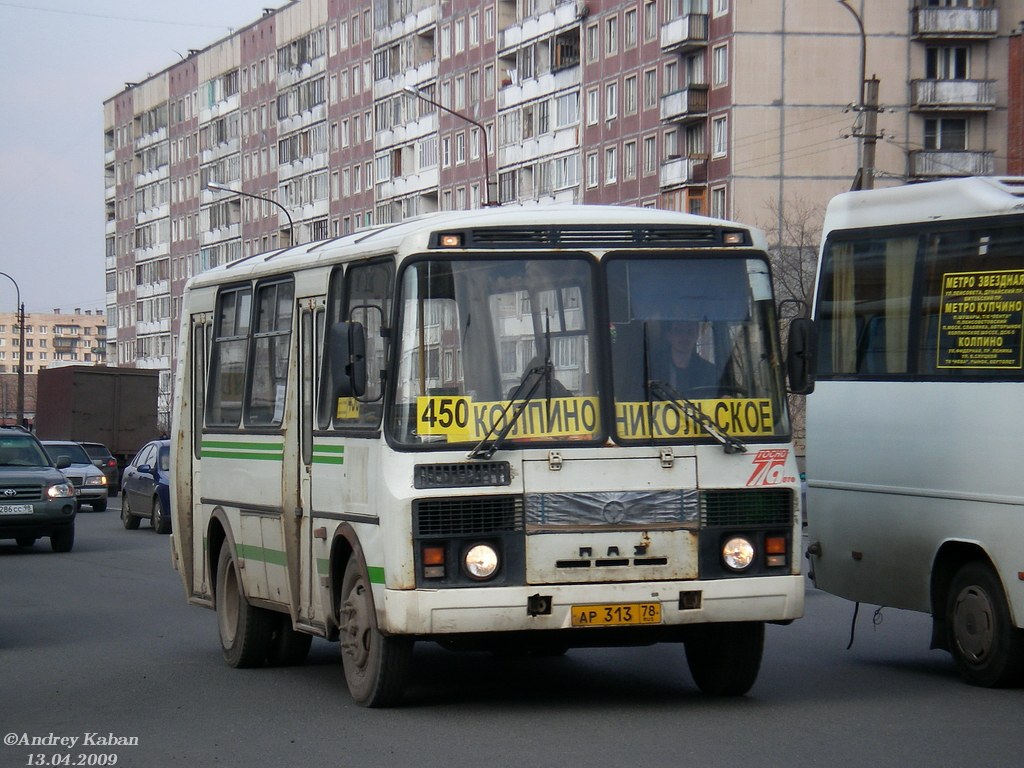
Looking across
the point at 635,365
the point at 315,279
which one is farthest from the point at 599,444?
the point at 315,279

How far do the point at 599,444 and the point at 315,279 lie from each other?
2572 millimetres

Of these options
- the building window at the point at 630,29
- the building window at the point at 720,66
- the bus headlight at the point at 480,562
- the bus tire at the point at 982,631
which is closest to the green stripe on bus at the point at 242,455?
the bus headlight at the point at 480,562

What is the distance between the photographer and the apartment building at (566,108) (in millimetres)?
70125

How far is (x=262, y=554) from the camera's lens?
12.8 metres

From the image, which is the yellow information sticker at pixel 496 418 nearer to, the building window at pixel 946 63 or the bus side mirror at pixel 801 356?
the bus side mirror at pixel 801 356

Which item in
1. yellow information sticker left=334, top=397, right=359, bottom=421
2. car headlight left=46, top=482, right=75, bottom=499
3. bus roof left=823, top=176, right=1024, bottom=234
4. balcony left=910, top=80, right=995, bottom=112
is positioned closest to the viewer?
yellow information sticker left=334, top=397, right=359, bottom=421

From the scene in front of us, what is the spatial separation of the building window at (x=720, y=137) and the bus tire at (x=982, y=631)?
5954 cm

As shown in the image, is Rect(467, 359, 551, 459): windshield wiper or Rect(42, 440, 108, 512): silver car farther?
Rect(42, 440, 108, 512): silver car

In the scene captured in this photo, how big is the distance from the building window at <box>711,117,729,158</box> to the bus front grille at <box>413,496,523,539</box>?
61876 mm

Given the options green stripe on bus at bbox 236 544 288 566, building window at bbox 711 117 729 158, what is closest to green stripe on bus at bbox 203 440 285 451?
green stripe on bus at bbox 236 544 288 566

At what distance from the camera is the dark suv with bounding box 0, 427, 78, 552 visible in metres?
27.7

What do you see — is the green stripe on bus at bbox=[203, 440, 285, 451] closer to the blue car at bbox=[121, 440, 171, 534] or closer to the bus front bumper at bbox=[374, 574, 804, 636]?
the bus front bumper at bbox=[374, 574, 804, 636]

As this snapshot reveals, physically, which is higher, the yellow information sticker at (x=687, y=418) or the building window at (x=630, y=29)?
the building window at (x=630, y=29)

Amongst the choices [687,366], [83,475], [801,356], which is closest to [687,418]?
[687,366]
